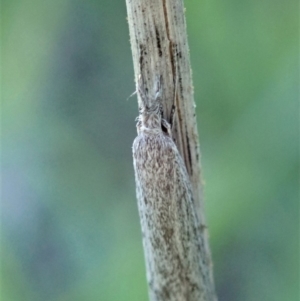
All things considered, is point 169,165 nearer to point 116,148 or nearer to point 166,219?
point 166,219

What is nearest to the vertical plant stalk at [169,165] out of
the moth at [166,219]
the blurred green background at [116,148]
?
the moth at [166,219]

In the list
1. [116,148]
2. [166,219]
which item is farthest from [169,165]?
[116,148]

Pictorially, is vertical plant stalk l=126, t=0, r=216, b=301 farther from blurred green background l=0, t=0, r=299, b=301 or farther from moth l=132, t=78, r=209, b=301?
blurred green background l=0, t=0, r=299, b=301

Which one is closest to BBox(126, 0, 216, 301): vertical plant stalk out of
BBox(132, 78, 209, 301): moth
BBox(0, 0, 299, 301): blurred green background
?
BBox(132, 78, 209, 301): moth

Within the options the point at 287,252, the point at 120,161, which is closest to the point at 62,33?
the point at 120,161

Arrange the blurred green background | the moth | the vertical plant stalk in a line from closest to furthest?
the vertical plant stalk, the moth, the blurred green background

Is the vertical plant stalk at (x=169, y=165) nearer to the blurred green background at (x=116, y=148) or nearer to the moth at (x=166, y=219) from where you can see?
the moth at (x=166, y=219)
